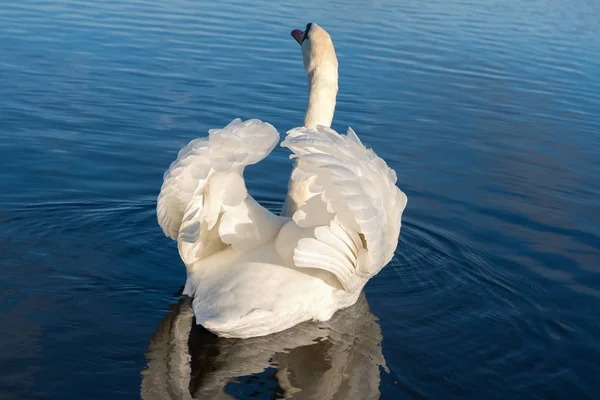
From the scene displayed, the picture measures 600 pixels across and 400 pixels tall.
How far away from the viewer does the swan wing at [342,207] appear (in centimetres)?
592

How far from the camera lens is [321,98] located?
761 centimetres

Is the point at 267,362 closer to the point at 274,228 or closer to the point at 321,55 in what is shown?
the point at 274,228

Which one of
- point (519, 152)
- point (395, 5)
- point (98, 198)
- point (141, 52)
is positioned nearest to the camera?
point (98, 198)

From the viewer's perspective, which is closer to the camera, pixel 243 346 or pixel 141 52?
pixel 243 346

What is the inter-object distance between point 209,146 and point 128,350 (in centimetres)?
154

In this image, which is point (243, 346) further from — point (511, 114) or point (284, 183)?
point (511, 114)

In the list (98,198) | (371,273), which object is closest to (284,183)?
(98,198)

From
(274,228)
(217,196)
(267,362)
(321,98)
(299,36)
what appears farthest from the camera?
(299,36)

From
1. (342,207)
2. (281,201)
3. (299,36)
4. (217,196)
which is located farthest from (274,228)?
(281,201)

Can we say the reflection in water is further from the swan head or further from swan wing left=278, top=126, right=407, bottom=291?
the swan head

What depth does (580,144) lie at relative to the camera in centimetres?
1317

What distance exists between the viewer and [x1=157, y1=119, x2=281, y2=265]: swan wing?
20.7 feet

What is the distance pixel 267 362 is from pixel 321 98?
7.98 feet

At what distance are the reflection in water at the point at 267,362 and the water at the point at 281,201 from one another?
Answer: 0.7 inches
